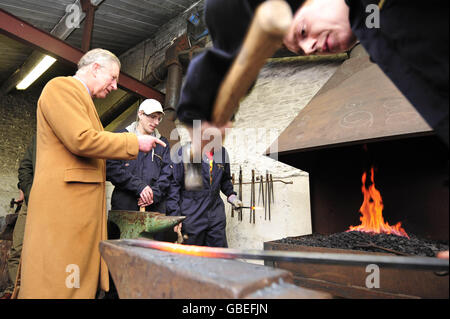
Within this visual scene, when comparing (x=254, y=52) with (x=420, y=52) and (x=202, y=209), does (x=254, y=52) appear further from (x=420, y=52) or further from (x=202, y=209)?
(x=202, y=209)

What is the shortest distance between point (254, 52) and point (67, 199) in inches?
50.6

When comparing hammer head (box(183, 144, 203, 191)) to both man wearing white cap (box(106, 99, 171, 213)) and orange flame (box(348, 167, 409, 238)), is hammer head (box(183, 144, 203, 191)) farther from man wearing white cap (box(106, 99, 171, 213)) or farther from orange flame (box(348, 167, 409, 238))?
orange flame (box(348, 167, 409, 238))

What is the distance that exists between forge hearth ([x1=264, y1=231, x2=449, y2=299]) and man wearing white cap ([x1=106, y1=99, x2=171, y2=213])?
115 cm

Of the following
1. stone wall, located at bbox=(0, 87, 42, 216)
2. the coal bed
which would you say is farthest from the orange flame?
stone wall, located at bbox=(0, 87, 42, 216)

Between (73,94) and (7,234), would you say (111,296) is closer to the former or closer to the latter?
(73,94)

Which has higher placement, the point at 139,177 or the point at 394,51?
the point at 394,51

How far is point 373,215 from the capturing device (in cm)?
239

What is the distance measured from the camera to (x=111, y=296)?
190cm

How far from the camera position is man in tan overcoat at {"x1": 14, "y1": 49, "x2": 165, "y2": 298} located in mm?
1300

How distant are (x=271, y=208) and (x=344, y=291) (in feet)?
5.86

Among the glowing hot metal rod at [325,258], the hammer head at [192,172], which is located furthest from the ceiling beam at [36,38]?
the glowing hot metal rod at [325,258]

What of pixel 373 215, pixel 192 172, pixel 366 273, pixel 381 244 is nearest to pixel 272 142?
pixel 373 215

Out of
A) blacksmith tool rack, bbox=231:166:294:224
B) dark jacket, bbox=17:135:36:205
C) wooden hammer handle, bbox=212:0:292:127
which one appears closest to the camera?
wooden hammer handle, bbox=212:0:292:127

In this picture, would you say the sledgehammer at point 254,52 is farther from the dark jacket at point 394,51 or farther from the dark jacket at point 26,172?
the dark jacket at point 26,172
